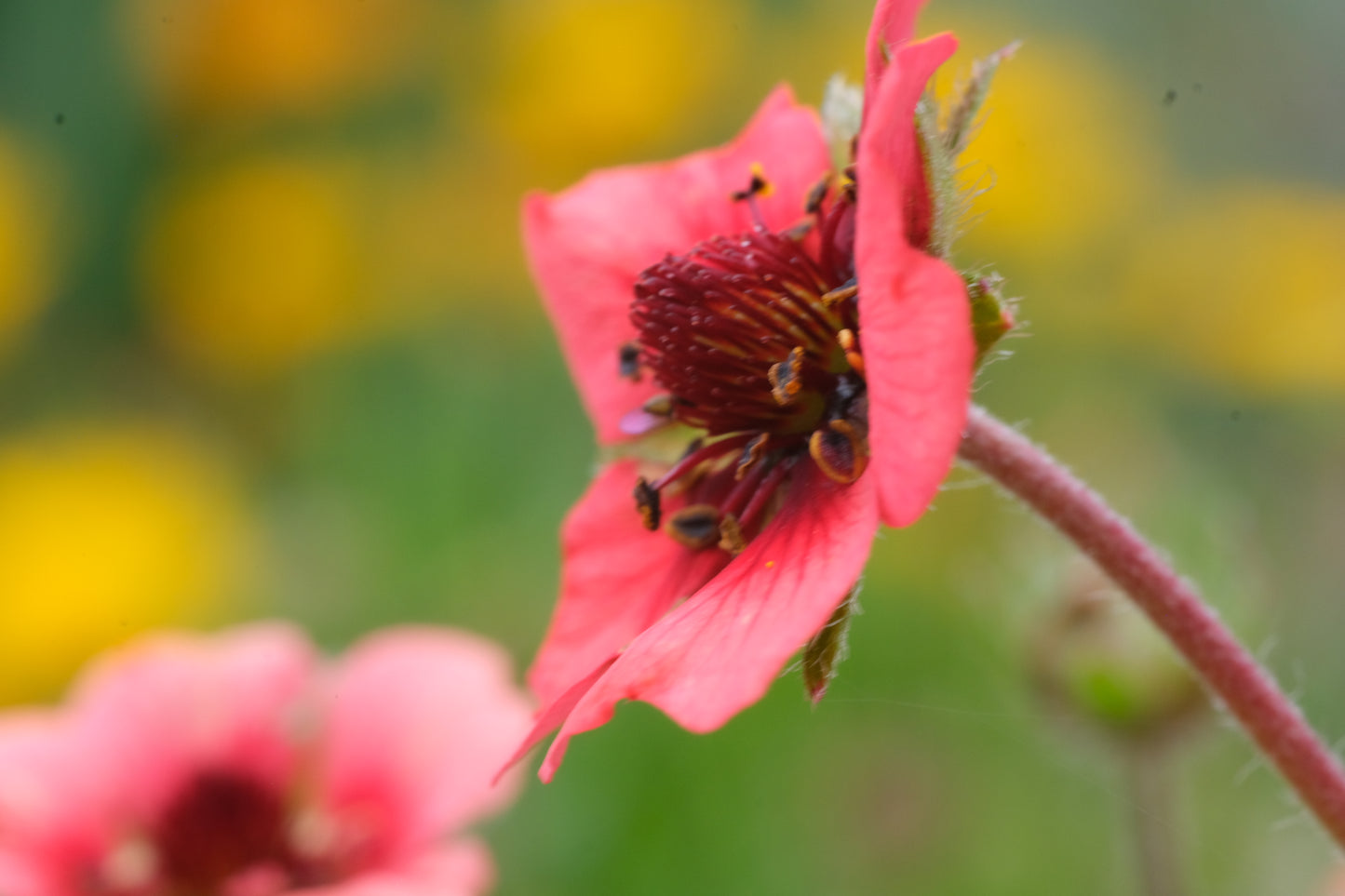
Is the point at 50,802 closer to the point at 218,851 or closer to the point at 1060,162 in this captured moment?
the point at 218,851

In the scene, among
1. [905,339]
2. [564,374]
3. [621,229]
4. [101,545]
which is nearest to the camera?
[905,339]

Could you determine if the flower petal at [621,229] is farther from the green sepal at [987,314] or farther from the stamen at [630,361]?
the green sepal at [987,314]

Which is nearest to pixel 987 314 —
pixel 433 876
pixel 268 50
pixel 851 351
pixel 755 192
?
pixel 851 351

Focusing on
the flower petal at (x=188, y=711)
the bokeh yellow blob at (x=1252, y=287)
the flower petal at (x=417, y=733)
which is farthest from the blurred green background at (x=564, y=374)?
the flower petal at (x=188, y=711)

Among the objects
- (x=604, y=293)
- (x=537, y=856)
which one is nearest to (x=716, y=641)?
(x=604, y=293)

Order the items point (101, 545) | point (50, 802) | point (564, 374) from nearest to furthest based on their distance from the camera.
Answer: point (50, 802) < point (101, 545) < point (564, 374)

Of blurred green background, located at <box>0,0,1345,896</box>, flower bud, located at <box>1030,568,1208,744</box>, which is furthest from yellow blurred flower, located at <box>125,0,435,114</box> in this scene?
flower bud, located at <box>1030,568,1208,744</box>

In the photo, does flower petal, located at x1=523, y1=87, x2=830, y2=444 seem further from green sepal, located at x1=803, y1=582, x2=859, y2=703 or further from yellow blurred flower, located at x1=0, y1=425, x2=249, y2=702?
yellow blurred flower, located at x1=0, y1=425, x2=249, y2=702
